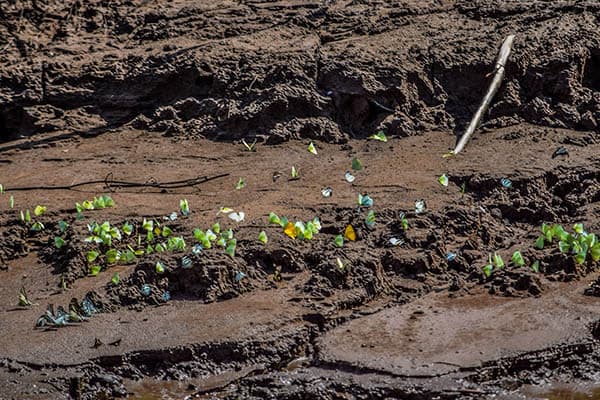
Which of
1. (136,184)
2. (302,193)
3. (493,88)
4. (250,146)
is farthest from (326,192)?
(493,88)

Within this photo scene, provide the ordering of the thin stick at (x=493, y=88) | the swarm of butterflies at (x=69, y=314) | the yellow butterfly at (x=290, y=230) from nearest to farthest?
the swarm of butterflies at (x=69, y=314) → the yellow butterfly at (x=290, y=230) → the thin stick at (x=493, y=88)

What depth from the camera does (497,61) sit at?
7.23m

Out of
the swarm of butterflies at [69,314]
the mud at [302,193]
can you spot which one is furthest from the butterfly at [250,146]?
the swarm of butterflies at [69,314]

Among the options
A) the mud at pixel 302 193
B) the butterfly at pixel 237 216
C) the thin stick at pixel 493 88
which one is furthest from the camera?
the thin stick at pixel 493 88

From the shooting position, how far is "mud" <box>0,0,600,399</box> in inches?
190

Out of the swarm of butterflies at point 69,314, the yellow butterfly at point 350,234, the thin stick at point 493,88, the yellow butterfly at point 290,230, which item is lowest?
the swarm of butterflies at point 69,314

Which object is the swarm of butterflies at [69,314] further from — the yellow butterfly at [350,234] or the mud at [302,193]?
the yellow butterfly at [350,234]

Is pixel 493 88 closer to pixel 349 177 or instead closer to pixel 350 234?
pixel 349 177

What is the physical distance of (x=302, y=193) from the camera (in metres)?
6.53

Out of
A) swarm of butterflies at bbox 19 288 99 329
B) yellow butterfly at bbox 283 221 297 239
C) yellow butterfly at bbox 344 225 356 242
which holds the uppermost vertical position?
yellow butterfly at bbox 283 221 297 239

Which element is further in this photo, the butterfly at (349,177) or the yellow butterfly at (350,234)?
the butterfly at (349,177)

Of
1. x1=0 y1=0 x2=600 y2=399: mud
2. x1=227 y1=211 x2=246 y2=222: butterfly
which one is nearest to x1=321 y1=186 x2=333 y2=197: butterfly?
x1=0 y1=0 x2=600 y2=399: mud

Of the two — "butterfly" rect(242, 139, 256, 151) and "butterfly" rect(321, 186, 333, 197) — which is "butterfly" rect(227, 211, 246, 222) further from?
"butterfly" rect(242, 139, 256, 151)

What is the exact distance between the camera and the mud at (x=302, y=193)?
190 inches
